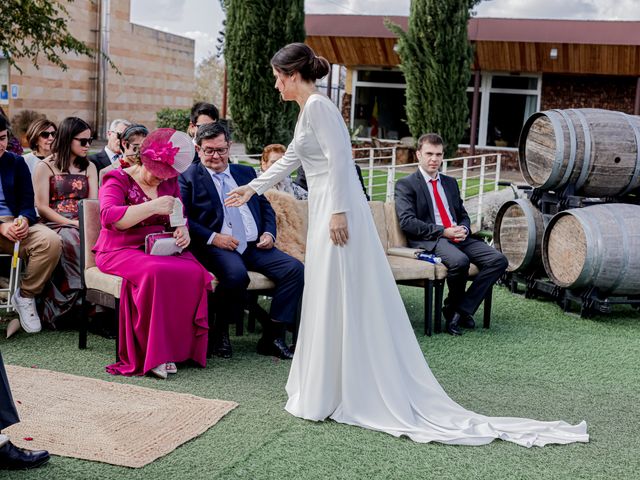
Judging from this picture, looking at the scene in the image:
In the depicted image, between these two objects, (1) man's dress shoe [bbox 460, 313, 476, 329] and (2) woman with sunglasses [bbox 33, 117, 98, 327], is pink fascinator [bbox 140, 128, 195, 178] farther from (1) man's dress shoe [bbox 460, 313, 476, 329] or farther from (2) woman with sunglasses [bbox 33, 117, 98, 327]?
(1) man's dress shoe [bbox 460, 313, 476, 329]

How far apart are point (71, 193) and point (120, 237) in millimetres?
1402

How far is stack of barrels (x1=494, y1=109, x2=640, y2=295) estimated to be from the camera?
7527 millimetres

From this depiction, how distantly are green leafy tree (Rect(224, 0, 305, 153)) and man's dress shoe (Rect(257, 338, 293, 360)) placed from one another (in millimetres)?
10815

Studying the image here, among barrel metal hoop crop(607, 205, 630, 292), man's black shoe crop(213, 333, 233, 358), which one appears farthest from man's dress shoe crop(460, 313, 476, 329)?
man's black shoe crop(213, 333, 233, 358)

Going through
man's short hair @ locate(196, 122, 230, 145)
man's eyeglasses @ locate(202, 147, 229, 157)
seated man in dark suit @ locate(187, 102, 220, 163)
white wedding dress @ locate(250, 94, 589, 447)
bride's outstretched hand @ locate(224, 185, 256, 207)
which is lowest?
white wedding dress @ locate(250, 94, 589, 447)

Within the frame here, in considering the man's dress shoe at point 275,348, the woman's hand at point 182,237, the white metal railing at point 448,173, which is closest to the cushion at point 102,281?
the woman's hand at point 182,237

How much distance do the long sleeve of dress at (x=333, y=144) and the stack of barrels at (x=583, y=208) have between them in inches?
148

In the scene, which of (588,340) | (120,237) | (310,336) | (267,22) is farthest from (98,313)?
(267,22)

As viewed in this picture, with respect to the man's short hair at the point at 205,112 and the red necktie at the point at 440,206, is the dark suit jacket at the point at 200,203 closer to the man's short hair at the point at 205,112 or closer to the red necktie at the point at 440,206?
the man's short hair at the point at 205,112

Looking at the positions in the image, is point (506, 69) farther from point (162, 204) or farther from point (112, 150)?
point (162, 204)

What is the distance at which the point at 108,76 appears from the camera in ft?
86.4

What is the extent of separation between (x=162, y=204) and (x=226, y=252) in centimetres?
71

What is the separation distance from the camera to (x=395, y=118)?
82.1 ft

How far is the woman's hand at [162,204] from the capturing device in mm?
5359
